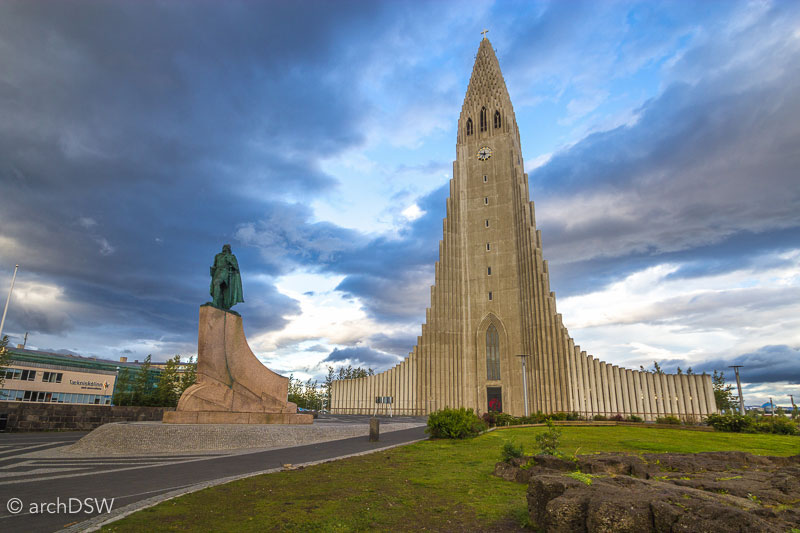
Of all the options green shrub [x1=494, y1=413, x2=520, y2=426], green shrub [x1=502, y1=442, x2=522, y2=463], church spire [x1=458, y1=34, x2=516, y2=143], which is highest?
church spire [x1=458, y1=34, x2=516, y2=143]

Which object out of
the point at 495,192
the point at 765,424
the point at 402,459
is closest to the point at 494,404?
the point at 495,192

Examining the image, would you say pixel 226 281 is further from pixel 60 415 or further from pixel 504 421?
pixel 504 421

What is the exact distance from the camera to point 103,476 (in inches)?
356

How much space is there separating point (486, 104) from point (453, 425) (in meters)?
49.8

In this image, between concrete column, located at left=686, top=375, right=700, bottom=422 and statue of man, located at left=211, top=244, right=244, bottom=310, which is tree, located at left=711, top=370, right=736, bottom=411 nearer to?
concrete column, located at left=686, top=375, right=700, bottom=422

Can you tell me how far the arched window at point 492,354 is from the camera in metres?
47.9

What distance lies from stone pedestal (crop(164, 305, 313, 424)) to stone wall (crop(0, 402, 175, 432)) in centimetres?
808

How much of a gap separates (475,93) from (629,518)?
60.8m

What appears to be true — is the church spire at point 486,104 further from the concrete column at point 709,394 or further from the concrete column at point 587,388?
the concrete column at point 709,394

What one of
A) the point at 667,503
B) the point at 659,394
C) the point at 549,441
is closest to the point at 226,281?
the point at 549,441

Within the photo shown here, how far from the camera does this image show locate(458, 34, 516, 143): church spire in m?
55.5

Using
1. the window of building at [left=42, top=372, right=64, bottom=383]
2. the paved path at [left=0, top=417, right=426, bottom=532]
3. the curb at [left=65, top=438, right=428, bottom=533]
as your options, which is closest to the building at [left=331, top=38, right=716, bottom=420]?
the window of building at [left=42, top=372, right=64, bottom=383]

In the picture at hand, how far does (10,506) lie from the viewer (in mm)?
6418

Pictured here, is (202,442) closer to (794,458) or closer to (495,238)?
(794,458)
